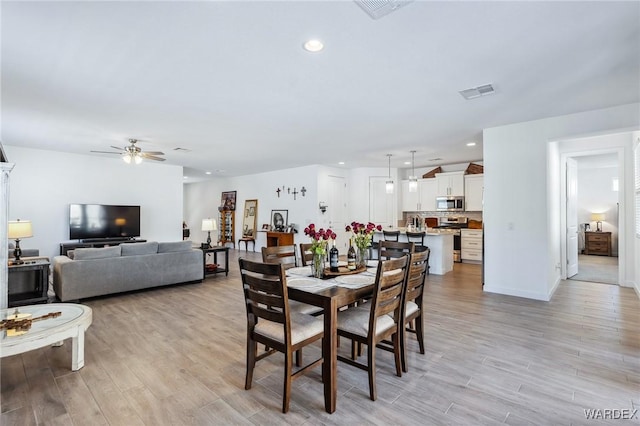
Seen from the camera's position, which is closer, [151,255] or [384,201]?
[151,255]

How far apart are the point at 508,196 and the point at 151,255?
5.74 meters

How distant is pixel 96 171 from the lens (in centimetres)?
733

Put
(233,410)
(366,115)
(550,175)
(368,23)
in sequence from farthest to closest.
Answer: (550,175) → (366,115) → (368,23) → (233,410)

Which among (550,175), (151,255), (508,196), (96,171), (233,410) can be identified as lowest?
(233,410)

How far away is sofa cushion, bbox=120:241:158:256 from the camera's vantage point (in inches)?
193

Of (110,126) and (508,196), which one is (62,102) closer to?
(110,126)

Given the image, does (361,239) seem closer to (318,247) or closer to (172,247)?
(318,247)

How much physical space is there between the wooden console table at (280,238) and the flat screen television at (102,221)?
347 centimetres

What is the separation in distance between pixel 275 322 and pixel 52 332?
1.76 meters

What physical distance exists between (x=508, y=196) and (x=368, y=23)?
12.4 feet

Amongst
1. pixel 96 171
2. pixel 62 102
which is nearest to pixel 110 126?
pixel 62 102

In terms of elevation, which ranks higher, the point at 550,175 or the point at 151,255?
the point at 550,175

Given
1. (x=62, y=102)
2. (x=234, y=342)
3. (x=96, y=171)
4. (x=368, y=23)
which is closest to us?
(x=368, y=23)

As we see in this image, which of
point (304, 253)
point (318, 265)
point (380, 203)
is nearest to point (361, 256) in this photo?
point (318, 265)
